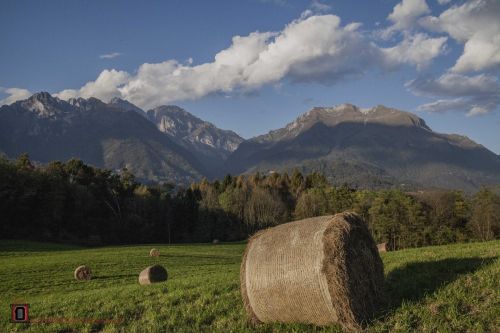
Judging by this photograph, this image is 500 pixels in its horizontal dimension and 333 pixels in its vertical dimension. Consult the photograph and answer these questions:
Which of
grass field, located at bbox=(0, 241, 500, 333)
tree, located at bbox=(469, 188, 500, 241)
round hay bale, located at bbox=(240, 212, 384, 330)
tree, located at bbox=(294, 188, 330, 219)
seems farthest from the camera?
tree, located at bbox=(294, 188, 330, 219)

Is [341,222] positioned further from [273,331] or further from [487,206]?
[487,206]

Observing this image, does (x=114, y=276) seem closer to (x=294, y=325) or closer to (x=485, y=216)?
(x=294, y=325)

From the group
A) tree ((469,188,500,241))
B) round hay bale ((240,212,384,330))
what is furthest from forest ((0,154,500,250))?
round hay bale ((240,212,384,330))

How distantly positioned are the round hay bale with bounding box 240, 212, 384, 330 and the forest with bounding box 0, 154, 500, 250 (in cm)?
6363

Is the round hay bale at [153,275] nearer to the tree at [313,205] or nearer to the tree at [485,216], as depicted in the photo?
the tree at [485,216]

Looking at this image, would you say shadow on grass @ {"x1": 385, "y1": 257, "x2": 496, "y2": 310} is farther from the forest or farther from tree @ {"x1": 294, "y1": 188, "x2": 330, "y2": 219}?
tree @ {"x1": 294, "y1": 188, "x2": 330, "y2": 219}

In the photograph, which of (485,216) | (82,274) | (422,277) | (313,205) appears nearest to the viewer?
(422,277)

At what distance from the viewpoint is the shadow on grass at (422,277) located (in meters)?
9.67

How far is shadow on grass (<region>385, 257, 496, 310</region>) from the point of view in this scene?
967cm

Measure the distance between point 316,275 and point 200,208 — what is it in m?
92.9

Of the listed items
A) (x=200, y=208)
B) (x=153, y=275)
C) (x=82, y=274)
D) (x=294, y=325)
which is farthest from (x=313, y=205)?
(x=294, y=325)

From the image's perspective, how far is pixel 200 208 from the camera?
101m

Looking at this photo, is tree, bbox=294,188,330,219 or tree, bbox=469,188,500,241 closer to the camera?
tree, bbox=469,188,500,241

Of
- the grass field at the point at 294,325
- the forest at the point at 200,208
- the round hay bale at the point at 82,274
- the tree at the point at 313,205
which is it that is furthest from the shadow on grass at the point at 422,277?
the tree at the point at 313,205
